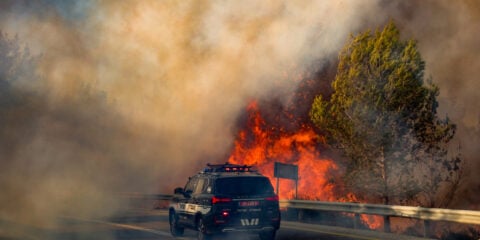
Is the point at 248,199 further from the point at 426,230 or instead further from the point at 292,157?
the point at 292,157

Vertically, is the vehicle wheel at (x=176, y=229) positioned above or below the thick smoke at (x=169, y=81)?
below

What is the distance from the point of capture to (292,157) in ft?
106

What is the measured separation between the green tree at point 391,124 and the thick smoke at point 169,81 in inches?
222

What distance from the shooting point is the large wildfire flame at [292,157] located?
98.6ft

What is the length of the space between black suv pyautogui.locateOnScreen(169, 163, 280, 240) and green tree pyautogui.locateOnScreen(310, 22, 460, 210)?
847 centimetres

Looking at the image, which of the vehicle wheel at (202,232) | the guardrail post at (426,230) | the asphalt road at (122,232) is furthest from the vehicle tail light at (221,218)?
the guardrail post at (426,230)

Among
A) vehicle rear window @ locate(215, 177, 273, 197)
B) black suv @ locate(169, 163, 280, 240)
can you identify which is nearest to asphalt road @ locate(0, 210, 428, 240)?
black suv @ locate(169, 163, 280, 240)

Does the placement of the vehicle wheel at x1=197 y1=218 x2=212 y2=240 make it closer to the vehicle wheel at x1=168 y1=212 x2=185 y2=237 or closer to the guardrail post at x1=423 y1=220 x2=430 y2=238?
the vehicle wheel at x1=168 y1=212 x2=185 y2=237

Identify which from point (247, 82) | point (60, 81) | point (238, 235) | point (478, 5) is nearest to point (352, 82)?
point (238, 235)

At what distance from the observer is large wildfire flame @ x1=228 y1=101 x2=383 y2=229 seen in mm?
30062

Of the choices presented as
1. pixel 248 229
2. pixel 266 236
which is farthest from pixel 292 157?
pixel 248 229

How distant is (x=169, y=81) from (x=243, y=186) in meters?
28.9

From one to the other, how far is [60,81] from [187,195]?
33604 mm

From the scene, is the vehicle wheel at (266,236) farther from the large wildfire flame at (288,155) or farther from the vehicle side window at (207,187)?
the large wildfire flame at (288,155)
